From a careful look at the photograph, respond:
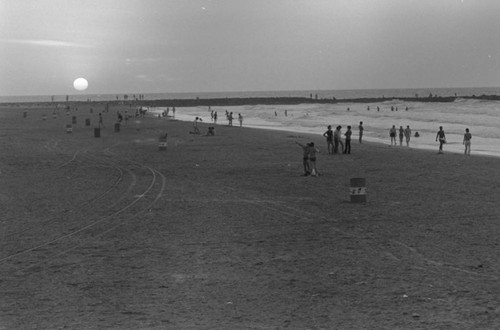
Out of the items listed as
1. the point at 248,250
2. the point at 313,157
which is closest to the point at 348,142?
the point at 313,157

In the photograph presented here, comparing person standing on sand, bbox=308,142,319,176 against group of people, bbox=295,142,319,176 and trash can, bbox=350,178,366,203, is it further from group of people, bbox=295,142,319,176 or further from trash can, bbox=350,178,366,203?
trash can, bbox=350,178,366,203

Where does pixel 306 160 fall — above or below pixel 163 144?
above

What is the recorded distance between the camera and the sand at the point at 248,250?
27.9 ft

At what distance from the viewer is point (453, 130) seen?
58.2 meters

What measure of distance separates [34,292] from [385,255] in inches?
261

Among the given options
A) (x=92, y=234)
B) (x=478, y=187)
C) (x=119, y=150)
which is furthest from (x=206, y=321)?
(x=119, y=150)

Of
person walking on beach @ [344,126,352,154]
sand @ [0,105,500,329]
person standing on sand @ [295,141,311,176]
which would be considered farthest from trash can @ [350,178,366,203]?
person walking on beach @ [344,126,352,154]

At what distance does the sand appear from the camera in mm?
8508

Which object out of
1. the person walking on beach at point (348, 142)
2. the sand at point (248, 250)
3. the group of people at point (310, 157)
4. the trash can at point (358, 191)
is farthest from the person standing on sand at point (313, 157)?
the person walking on beach at point (348, 142)

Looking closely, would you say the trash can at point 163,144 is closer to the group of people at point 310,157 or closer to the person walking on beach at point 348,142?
the person walking on beach at point 348,142

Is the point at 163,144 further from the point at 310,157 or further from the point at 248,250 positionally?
the point at 248,250

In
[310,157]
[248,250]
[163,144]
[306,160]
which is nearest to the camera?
[248,250]

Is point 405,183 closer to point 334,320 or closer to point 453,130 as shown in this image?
point 334,320

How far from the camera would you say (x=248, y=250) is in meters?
12.1
